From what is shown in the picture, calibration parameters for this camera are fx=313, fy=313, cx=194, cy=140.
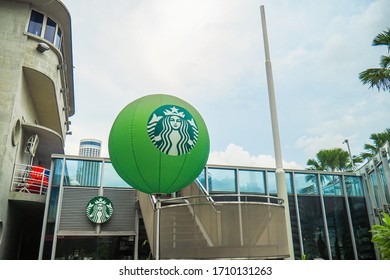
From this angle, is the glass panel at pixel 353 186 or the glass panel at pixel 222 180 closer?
the glass panel at pixel 222 180

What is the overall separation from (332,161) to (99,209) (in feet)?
76.5

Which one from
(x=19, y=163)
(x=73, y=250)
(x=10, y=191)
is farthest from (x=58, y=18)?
(x=73, y=250)

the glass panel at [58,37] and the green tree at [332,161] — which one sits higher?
the glass panel at [58,37]

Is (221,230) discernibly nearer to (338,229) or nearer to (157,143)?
(157,143)

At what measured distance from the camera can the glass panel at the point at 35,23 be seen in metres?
13.5

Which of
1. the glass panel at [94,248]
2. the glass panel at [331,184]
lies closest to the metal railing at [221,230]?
the glass panel at [94,248]

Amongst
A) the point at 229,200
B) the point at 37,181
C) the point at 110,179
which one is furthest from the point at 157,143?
the point at 37,181

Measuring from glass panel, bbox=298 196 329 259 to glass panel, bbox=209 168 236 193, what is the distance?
3556 millimetres

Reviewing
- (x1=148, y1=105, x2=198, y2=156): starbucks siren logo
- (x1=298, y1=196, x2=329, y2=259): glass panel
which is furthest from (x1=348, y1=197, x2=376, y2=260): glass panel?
(x1=148, y1=105, x2=198, y2=156): starbucks siren logo

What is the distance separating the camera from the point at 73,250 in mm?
13094

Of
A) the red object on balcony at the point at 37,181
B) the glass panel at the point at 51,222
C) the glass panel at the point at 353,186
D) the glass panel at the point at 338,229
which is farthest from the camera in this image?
the glass panel at the point at 353,186

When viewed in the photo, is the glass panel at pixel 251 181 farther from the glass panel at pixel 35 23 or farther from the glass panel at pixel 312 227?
the glass panel at pixel 35 23

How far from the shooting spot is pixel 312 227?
15.3 meters

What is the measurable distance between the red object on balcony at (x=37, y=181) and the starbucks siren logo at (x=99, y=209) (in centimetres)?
215
